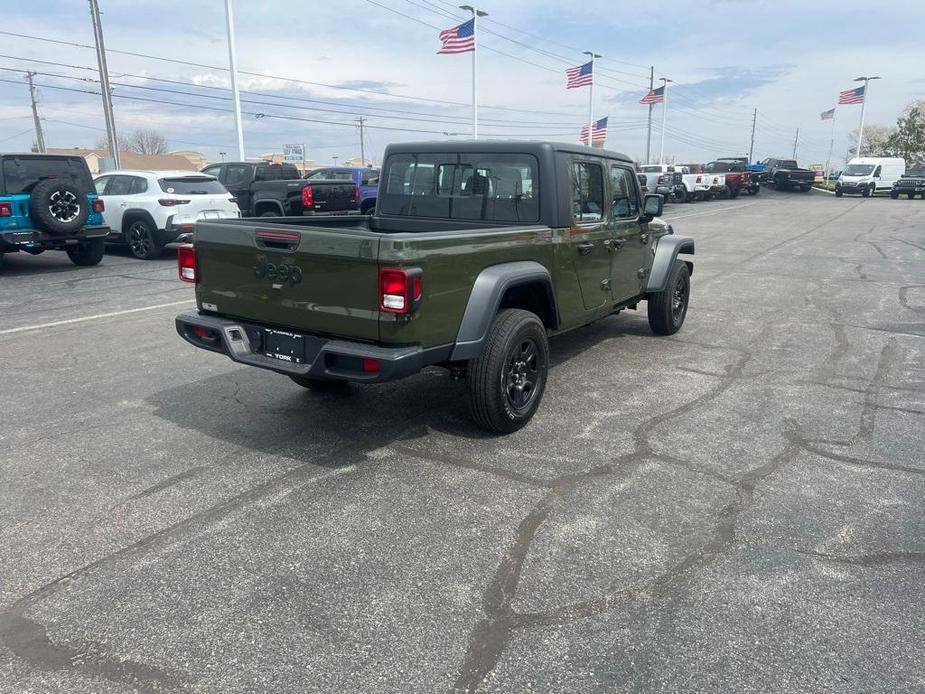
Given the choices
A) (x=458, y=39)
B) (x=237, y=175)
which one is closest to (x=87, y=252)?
(x=237, y=175)

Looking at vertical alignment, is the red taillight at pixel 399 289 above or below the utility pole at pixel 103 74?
below

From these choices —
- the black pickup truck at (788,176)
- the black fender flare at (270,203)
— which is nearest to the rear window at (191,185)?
the black fender flare at (270,203)

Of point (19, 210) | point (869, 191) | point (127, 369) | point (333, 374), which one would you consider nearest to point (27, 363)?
point (127, 369)

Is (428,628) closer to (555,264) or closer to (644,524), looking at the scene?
(644,524)

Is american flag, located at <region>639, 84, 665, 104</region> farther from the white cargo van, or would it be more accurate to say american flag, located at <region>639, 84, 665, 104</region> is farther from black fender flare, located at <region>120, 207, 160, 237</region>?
black fender flare, located at <region>120, 207, 160, 237</region>

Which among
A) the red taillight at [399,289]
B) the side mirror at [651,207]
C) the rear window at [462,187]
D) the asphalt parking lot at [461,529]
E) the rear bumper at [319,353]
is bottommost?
the asphalt parking lot at [461,529]

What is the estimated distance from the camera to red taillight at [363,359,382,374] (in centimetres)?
375

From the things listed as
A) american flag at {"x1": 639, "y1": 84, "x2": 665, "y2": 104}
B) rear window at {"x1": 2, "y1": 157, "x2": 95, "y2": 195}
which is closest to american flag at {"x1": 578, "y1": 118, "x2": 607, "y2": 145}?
american flag at {"x1": 639, "y1": 84, "x2": 665, "y2": 104}

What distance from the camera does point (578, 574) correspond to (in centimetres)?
306

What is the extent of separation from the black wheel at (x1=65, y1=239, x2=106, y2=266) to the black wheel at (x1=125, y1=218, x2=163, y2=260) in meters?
0.95

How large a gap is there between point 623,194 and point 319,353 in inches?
135

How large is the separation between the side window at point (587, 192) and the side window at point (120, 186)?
11.2 m

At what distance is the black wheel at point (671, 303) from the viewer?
711 centimetres

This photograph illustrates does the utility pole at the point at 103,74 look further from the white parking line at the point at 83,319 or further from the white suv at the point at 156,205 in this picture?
the white parking line at the point at 83,319
